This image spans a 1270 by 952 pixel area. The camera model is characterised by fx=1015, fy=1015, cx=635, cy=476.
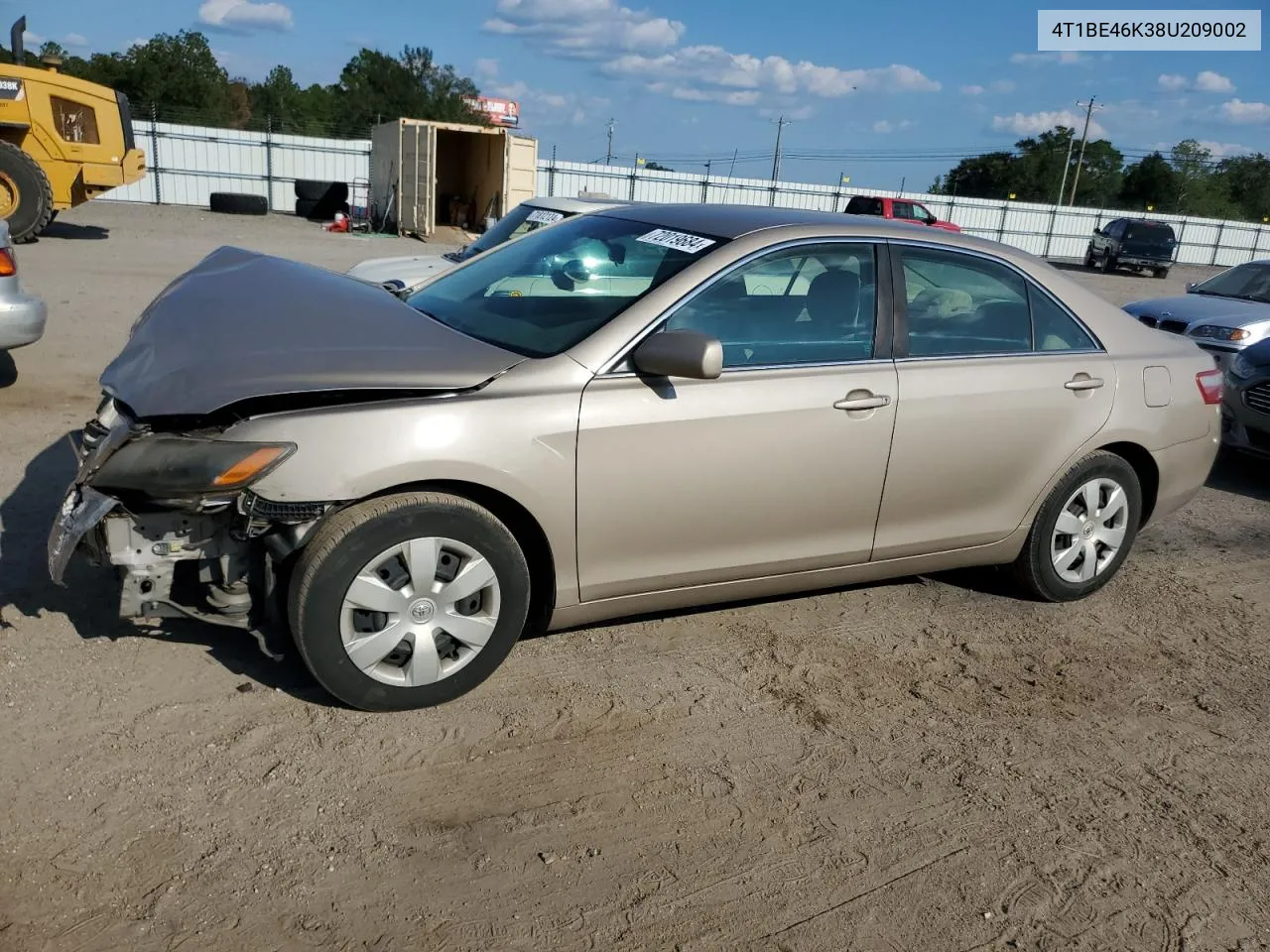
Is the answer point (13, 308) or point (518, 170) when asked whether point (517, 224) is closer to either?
point (13, 308)

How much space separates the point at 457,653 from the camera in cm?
343

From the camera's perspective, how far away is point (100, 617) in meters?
3.82

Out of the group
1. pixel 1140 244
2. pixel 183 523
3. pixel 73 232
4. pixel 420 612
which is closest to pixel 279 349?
pixel 183 523

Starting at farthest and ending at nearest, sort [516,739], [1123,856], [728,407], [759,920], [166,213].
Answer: [166,213] → [728,407] → [516,739] → [1123,856] → [759,920]

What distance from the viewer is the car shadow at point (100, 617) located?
3574mm

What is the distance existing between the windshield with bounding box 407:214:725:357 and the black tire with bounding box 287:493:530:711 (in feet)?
2.19

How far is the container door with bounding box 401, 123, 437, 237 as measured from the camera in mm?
23156

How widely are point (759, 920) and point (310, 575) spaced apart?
1641 millimetres

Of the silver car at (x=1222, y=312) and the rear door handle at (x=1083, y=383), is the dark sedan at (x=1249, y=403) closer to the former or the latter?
the silver car at (x=1222, y=312)

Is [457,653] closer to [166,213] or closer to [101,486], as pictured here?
[101,486]

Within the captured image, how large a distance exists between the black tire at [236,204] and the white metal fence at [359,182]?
8.96 ft

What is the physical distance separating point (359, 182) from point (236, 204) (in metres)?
3.35

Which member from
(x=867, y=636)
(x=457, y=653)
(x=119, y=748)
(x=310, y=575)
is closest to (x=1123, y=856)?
(x=867, y=636)

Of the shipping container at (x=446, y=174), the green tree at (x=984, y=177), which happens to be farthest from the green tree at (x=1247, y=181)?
the shipping container at (x=446, y=174)
